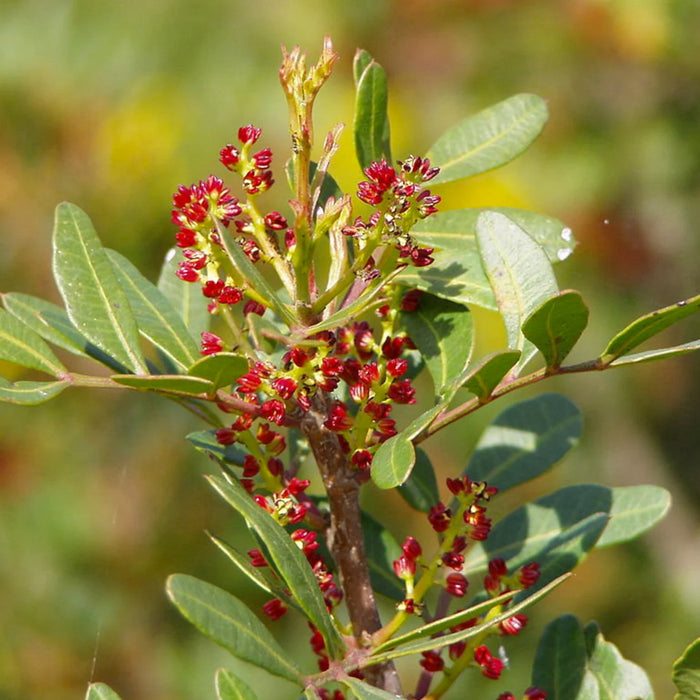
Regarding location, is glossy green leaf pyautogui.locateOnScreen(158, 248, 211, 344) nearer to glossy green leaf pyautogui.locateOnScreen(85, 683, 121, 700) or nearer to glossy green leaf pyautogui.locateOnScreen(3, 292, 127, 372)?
glossy green leaf pyautogui.locateOnScreen(3, 292, 127, 372)

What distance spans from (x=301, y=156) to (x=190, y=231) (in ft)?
0.33

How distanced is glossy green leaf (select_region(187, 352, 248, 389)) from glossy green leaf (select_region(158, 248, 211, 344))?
228mm

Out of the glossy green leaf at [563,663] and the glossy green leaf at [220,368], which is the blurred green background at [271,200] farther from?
the glossy green leaf at [220,368]

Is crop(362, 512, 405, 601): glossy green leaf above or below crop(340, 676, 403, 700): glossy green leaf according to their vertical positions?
above

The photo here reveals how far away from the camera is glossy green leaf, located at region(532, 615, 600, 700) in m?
0.75

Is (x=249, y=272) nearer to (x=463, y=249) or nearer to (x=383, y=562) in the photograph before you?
(x=463, y=249)

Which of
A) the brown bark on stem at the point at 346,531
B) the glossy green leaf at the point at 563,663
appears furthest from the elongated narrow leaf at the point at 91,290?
the glossy green leaf at the point at 563,663

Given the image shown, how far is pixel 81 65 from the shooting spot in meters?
2.29

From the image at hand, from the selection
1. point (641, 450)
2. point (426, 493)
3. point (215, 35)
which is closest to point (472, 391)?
point (426, 493)

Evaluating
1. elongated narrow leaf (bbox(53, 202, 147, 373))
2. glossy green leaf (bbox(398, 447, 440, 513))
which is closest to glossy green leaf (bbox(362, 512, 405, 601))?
glossy green leaf (bbox(398, 447, 440, 513))

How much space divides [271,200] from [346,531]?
1.49m

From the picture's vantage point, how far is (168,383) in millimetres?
605

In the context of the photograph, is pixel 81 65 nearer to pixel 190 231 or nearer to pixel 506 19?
pixel 506 19

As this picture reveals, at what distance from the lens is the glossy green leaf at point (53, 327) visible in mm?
721
